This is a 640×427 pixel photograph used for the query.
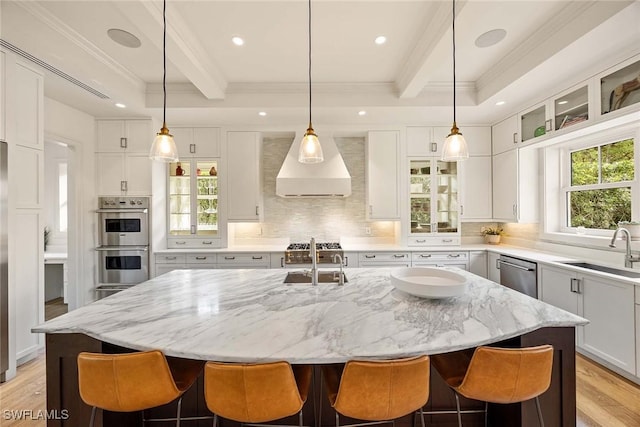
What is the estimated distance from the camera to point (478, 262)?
3758 mm

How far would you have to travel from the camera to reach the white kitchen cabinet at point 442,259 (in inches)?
147

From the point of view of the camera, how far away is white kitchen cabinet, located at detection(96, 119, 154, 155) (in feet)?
12.0

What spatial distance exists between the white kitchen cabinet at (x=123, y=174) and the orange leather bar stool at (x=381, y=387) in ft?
12.0

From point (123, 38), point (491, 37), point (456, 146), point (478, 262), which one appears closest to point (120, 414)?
point (456, 146)

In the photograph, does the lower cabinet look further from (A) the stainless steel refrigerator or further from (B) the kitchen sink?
(A) the stainless steel refrigerator

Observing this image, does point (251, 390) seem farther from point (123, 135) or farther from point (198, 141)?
point (123, 135)

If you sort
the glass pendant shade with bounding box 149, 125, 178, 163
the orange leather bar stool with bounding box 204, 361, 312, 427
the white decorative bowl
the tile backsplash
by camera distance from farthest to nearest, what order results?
1. the tile backsplash
2. the glass pendant shade with bounding box 149, 125, 178, 163
3. the white decorative bowl
4. the orange leather bar stool with bounding box 204, 361, 312, 427

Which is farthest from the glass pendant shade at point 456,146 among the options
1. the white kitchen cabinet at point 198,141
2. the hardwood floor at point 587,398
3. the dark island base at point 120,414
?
the white kitchen cabinet at point 198,141

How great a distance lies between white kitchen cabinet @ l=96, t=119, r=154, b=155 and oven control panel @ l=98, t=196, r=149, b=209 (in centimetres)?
62

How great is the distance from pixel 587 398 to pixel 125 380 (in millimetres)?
2955

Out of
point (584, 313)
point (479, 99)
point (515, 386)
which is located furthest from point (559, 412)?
point (479, 99)

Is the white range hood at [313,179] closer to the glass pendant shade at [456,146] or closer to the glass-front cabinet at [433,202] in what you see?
the glass-front cabinet at [433,202]

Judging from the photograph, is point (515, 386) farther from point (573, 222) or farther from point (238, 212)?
point (238, 212)

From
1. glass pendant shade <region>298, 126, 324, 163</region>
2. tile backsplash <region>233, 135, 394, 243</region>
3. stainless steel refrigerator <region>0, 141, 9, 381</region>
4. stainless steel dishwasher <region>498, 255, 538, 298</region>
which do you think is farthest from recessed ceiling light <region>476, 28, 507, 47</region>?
stainless steel refrigerator <region>0, 141, 9, 381</region>
